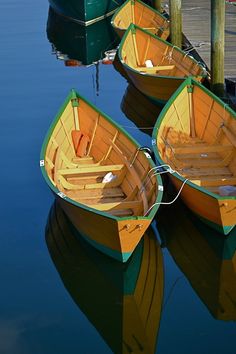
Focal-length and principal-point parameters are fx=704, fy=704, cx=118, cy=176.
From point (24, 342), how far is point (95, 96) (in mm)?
10626

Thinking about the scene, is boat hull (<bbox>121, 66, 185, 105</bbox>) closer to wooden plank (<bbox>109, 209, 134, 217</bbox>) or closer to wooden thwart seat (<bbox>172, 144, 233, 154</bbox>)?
wooden thwart seat (<bbox>172, 144, 233, 154</bbox>)

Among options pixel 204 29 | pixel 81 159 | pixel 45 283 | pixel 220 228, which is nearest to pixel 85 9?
pixel 204 29

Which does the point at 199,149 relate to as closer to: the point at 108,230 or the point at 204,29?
the point at 108,230

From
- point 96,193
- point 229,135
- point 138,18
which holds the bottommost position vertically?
point 138,18

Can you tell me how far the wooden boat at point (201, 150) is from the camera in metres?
10.9

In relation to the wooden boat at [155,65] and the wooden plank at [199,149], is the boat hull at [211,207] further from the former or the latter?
the wooden boat at [155,65]

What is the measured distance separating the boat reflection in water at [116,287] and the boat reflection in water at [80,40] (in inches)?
473

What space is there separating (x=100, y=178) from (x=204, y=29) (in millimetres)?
10952

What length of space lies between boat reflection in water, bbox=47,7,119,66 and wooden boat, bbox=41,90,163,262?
31.3 ft

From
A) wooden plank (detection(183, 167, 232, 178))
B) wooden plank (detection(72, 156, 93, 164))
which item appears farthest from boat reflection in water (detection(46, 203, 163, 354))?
wooden plank (detection(72, 156, 93, 164))

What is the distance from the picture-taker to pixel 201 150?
1284 centimetres

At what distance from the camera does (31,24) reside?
1102 inches

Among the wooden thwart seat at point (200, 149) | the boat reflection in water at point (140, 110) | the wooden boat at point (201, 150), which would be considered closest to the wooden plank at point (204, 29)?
the boat reflection in water at point (140, 110)

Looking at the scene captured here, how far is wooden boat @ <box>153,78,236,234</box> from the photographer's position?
1095cm
